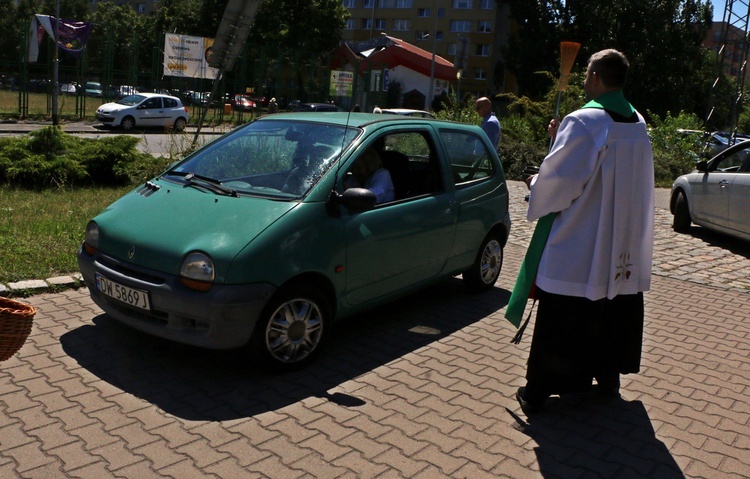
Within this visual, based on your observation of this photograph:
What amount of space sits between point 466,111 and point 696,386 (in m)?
17.8

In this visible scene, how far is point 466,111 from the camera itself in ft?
73.0

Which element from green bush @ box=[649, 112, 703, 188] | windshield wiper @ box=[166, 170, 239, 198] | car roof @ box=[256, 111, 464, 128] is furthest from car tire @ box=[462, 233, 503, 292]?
green bush @ box=[649, 112, 703, 188]

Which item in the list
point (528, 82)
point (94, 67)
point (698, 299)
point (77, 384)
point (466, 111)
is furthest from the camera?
point (528, 82)

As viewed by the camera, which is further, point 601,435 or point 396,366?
point 396,366

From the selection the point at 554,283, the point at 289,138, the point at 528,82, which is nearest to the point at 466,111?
the point at 289,138

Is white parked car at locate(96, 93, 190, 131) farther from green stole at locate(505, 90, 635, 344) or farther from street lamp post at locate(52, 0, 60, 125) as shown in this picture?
green stole at locate(505, 90, 635, 344)

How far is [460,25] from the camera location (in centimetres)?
8100

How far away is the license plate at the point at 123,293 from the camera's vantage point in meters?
4.55

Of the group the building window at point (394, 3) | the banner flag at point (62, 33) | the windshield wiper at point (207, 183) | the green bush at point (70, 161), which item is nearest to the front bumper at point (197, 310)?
the windshield wiper at point (207, 183)

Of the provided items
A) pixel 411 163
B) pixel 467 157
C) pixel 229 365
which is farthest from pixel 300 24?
pixel 229 365

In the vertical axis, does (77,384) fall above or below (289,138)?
below

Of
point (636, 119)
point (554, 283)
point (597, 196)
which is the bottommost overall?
point (554, 283)

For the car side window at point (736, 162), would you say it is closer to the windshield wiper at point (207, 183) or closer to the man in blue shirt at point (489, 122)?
the man in blue shirt at point (489, 122)

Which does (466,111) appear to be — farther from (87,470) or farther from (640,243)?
(87,470)
